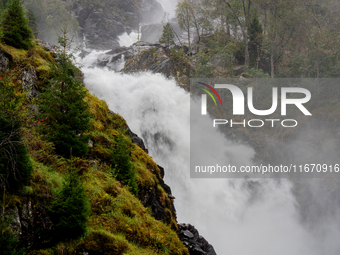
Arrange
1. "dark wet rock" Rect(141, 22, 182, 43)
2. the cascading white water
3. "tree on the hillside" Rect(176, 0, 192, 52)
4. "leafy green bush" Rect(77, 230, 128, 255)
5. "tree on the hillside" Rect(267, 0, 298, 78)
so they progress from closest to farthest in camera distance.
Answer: "leafy green bush" Rect(77, 230, 128, 255)
the cascading white water
"tree on the hillside" Rect(267, 0, 298, 78)
"tree on the hillside" Rect(176, 0, 192, 52)
"dark wet rock" Rect(141, 22, 182, 43)

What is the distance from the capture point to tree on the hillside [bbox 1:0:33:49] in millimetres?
8508

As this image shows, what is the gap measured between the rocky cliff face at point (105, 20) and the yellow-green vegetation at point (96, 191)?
2006 inches

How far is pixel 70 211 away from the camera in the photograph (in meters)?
4.30

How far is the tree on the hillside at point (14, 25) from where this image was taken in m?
8.51

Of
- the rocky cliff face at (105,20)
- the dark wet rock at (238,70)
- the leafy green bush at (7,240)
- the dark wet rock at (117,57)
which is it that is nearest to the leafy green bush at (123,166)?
the leafy green bush at (7,240)

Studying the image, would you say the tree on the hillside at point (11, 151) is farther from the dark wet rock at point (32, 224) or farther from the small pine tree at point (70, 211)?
the small pine tree at point (70, 211)

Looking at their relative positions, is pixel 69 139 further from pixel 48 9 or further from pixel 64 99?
pixel 48 9

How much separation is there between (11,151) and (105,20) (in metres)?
66.0

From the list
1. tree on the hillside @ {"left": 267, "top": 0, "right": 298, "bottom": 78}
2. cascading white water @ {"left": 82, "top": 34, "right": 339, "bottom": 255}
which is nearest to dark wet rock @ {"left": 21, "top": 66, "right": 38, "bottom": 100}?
cascading white water @ {"left": 82, "top": 34, "right": 339, "bottom": 255}

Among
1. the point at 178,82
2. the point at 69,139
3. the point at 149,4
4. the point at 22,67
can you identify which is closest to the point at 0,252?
the point at 69,139

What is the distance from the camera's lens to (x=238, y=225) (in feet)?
54.2

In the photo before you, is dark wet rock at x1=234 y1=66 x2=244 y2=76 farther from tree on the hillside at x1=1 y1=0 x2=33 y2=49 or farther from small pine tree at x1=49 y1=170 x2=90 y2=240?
small pine tree at x1=49 y1=170 x2=90 y2=240

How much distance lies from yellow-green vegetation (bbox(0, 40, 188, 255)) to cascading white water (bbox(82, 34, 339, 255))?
7.18 meters

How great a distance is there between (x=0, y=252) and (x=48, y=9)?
59671 mm
